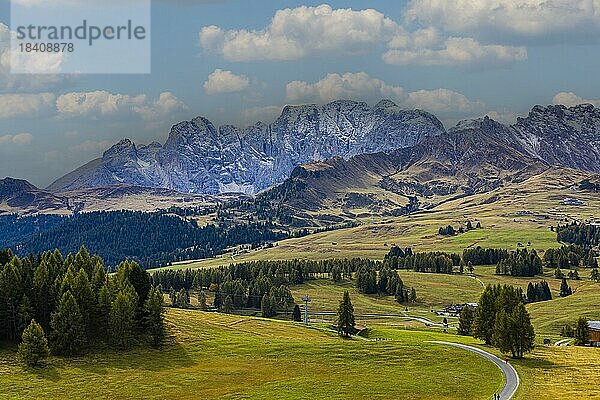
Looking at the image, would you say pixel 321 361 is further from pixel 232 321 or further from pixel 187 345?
pixel 232 321

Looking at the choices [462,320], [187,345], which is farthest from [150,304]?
[462,320]

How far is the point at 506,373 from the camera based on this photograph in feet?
389

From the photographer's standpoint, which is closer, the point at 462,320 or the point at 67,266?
the point at 67,266

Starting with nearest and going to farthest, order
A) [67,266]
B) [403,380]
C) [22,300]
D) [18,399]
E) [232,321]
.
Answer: [18,399]
[403,380]
[22,300]
[67,266]
[232,321]

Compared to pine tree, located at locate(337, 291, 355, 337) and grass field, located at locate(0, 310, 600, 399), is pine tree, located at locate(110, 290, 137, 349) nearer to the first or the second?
grass field, located at locate(0, 310, 600, 399)

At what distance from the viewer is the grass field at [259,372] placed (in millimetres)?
107688

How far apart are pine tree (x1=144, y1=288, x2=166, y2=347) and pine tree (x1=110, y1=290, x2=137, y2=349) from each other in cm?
398

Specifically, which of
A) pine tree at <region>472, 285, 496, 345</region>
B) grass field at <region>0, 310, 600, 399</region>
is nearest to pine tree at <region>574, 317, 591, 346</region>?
grass field at <region>0, 310, 600, 399</region>

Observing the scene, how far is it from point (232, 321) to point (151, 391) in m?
66.3

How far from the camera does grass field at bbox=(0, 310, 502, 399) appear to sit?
10769cm

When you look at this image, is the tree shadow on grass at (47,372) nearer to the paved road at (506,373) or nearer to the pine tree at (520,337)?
the paved road at (506,373)

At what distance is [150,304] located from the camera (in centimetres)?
14088

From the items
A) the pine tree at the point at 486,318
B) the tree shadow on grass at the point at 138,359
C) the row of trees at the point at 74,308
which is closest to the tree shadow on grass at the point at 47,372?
the tree shadow on grass at the point at 138,359

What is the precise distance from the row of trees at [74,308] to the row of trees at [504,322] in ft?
212
